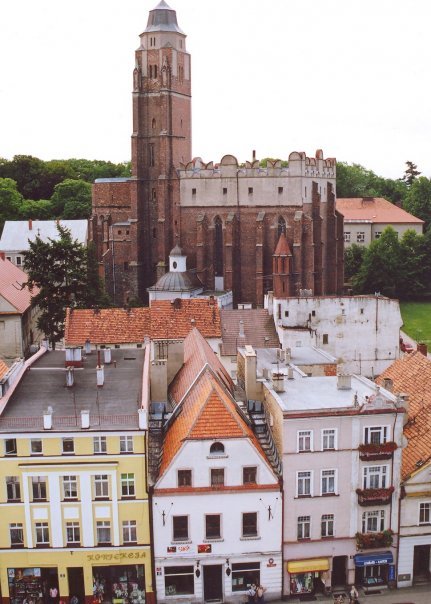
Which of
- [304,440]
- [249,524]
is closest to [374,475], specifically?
[304,440]

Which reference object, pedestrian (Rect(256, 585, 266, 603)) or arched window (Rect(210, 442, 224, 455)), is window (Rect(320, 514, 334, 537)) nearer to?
pedestrian (Rect(256, 585, 266, 603))

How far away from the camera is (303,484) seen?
1383 inches

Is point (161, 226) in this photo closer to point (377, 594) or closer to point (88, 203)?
point (88, 203)

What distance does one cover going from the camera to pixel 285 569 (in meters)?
35.3

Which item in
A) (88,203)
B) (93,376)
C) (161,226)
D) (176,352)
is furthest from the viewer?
(88,203)

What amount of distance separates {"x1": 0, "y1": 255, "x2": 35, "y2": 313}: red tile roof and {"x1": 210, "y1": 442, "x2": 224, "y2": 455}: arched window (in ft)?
126

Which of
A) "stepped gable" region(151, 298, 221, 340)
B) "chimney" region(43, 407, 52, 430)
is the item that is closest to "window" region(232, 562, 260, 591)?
"chimney" region(43, 407, 52, 430)

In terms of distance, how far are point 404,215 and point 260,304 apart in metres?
48.2

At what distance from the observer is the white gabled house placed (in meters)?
34.2

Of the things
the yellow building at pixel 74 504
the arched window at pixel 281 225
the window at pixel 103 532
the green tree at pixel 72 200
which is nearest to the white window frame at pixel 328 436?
the yellow building at pixel 74 504

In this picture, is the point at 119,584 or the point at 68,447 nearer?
the point at 68,447

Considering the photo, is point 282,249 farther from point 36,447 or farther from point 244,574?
point 36,447

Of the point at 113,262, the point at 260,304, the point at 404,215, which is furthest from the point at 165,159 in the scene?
the point at 404,215

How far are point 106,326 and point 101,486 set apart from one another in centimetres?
2489
